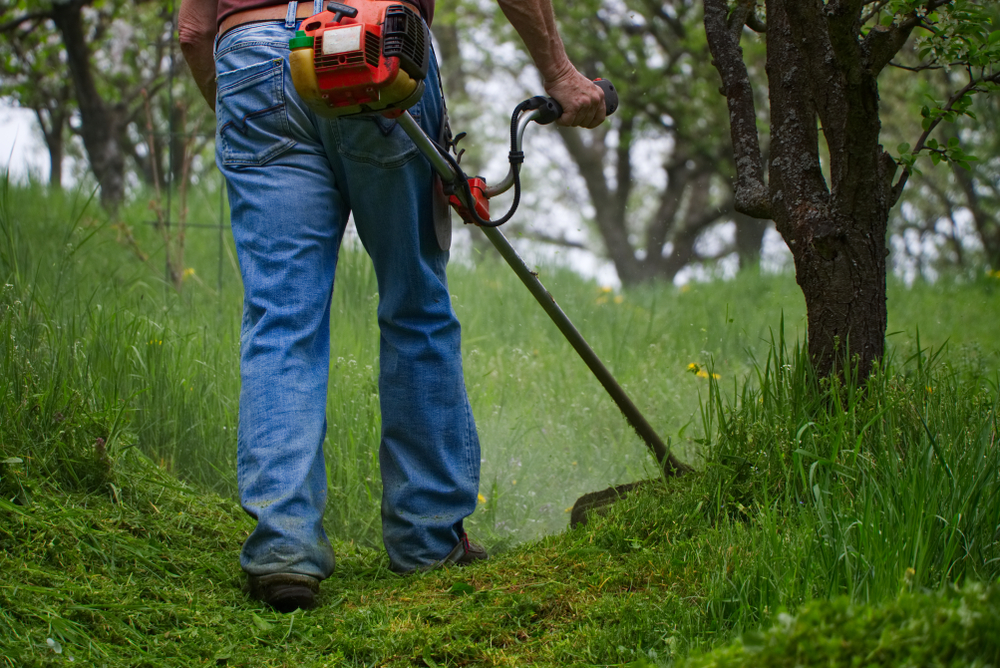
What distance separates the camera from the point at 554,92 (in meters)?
2.26

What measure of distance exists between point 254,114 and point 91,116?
21.6 ft

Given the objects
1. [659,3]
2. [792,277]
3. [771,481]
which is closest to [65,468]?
[771,481]

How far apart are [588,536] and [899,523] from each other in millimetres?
844

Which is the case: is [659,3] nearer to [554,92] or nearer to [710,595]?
[554,92]

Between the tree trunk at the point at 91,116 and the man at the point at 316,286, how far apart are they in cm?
550

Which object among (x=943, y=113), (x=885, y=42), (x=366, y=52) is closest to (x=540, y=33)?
(x=366, y=52)

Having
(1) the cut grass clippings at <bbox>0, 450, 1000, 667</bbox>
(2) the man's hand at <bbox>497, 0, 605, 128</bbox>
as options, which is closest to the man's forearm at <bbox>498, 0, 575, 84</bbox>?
(2) the man's hand at <bbox>497, 0, 605, 128</bbox>

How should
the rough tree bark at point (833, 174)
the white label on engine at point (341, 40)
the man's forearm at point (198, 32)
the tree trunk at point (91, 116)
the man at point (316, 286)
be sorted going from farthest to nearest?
the tree trunk at point (91, 116) < the man's forearm at point (198, 32) < the rough tree bark at point (833, 174) < the man at point (316, 286) < the white label on engine at point (341, 40)

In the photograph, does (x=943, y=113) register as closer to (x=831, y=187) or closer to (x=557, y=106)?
(x=831, y=187)

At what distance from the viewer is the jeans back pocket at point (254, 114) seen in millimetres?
2020

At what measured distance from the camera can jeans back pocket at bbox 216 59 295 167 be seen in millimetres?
2020

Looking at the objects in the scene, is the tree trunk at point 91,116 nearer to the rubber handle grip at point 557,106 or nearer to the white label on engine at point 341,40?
the rubber handle grip at point 557,106

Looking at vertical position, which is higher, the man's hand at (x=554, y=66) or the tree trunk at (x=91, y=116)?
the tree trunk at (x=91, y=116)

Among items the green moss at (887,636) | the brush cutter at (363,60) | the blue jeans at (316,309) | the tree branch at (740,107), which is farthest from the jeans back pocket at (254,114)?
the green moss at (887,636)
